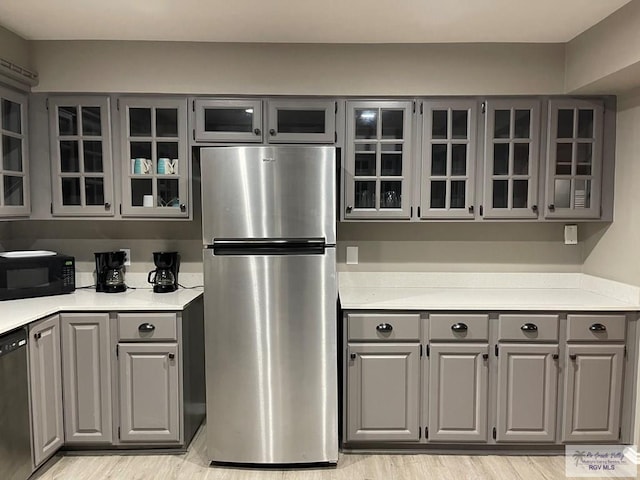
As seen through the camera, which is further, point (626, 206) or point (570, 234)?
point (570, 234)

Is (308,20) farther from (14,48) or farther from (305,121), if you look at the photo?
(14,48)

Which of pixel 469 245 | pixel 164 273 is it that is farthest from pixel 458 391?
pixel 164 273

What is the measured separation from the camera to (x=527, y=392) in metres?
2.50

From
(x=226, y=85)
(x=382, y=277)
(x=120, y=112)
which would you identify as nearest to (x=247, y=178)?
(x=226, y=85)

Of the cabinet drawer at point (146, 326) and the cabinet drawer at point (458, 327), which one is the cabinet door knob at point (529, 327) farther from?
the cabinet drawer at point (146, 326)

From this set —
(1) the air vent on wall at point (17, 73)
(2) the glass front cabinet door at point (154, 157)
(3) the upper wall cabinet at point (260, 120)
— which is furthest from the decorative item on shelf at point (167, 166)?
(1) the air vent on wall at point (17, 73)

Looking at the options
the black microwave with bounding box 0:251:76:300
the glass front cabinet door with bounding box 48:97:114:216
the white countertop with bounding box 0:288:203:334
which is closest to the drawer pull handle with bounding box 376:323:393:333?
the white countertop with bounding box 0:288:203:334

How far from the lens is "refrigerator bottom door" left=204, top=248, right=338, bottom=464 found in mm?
2330

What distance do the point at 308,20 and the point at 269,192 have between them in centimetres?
99

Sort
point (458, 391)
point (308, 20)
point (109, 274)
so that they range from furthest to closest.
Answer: point (109, 274)
point (458, 391)
point (308, 20)

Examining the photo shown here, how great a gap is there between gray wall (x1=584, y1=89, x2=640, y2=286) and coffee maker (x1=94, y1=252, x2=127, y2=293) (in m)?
3.14

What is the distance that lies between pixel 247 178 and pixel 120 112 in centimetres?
→ 104

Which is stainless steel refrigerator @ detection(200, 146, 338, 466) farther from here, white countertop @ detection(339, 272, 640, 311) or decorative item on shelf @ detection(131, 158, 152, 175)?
decorative item on shelf @ detection(131, 158, 152, 175)
